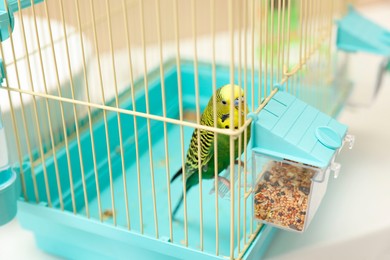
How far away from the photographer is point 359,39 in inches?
37.5

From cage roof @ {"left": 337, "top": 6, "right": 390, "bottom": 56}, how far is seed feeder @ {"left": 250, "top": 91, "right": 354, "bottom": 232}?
1.03 feet

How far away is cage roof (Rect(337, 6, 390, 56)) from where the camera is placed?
95 cm

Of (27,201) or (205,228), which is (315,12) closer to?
(205,228)

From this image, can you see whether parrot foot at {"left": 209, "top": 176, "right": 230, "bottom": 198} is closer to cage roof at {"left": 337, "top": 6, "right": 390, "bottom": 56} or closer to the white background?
the white background

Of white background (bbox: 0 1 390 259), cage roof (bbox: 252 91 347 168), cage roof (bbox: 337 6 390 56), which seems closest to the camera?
cage roof (bbox: 252 91 347 168)

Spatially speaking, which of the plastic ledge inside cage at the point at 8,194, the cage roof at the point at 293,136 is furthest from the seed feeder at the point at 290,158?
the plastic ledge inside cage at the point at 8,194

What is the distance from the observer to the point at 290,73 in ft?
2.39

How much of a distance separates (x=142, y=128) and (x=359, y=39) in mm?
382

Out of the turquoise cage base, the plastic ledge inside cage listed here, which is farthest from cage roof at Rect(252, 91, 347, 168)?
the plastic ledge inside cage

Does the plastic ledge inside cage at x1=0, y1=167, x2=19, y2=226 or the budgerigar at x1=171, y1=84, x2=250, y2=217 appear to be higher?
the budgerigar at x1=171, y1=84, x2=250, y2=217

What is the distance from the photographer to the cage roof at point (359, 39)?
37.4 inches

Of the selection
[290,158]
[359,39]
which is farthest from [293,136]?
[359,39]

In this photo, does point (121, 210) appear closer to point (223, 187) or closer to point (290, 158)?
point (223, 187)

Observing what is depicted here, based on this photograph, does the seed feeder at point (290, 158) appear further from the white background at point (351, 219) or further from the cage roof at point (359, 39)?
the cage roof at point (359, 39)
